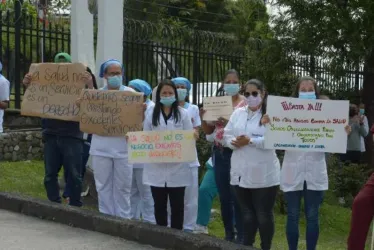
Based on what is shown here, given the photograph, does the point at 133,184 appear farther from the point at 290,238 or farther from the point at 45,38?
the point at 45,38

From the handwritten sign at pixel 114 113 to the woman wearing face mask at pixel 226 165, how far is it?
68cm

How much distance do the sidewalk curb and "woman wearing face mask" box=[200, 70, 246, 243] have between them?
3.23 feet

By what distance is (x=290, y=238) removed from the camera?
7.71 m

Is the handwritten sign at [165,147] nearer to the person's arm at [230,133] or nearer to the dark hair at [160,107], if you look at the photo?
the dark hair at [160,107]

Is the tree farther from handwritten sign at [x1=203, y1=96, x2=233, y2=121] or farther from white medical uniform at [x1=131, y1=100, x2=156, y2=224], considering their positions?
handwritten sign at [x1=203, y1=96, x2=233, y2=121]

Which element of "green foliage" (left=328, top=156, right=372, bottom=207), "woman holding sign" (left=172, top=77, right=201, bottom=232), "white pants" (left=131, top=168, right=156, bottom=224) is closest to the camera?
"woman holding sign" (left=172, top=77, right=201, bottom=232)

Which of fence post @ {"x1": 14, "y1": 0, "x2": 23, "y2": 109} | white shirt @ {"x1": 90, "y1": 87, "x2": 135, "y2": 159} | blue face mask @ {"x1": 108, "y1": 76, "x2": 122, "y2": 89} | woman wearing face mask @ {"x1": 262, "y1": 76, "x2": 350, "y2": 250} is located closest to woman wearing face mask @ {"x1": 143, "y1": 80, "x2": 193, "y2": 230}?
white shirt @ {"x1": 90, "y1": 87, "x2": 135, "y2": 159}

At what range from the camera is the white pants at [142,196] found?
30.8ft

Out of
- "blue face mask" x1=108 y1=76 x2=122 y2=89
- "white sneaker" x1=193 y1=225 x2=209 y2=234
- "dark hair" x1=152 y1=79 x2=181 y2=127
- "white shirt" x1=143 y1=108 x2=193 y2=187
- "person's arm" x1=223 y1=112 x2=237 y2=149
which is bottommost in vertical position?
"white sneaker" x1=193 y1=225 x2=209 y2=234

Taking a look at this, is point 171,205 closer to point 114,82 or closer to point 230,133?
point 230,133

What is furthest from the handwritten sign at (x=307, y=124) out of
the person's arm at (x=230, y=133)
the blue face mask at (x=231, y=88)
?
the blue face mask at (x=231, y=88)

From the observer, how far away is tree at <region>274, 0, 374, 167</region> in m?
15.9

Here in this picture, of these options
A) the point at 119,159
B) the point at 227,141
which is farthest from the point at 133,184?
the point at 227,141

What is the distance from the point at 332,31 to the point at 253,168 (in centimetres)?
900
